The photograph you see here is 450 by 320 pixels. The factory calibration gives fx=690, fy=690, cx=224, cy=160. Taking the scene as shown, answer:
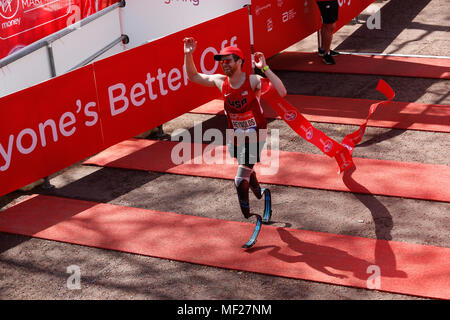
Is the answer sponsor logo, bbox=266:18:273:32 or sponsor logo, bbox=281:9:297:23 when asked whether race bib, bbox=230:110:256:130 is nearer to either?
sponsor logo, bbox=266:18:273:32

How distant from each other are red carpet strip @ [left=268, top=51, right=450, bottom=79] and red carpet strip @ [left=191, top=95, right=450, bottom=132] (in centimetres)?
170

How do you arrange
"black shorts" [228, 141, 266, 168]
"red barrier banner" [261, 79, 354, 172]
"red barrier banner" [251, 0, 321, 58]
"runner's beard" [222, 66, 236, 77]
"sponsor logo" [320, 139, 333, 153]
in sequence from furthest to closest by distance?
"red barrier banner" [251, 0, 321, 58] < "sponsor logo" [320, 139, 333, 153] < "red barrier banner" [261, 79, 354, 172] < "black shorts" [228, 141, 266, 168] < "runner's beard" [222, 66, 236, 77]

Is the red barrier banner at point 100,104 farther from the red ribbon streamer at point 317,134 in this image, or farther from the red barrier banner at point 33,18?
the red barrier banner at point 33,18

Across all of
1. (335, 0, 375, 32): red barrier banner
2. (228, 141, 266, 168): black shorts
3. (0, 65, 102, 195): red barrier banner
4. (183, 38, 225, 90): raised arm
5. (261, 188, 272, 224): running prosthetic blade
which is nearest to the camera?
(228, 141, 266, 168): black shorts

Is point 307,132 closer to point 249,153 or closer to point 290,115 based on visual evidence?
point 290,115

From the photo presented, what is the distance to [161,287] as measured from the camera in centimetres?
714

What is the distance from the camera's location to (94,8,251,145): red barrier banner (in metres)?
10.4

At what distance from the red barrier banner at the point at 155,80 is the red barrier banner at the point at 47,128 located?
30 centimetres

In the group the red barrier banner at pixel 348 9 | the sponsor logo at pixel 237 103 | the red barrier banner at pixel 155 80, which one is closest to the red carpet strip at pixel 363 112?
the red barrier banner at pixel 155 80

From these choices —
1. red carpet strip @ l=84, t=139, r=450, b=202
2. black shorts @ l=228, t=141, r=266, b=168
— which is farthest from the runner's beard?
red carpet strip @ l=84, t=139, r=450, b=202

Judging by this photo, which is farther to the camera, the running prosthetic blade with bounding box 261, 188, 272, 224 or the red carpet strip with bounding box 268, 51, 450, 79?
the red carpet strip with bounding box 268, 51, 450, 79

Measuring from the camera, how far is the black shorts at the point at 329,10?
47.5 ft

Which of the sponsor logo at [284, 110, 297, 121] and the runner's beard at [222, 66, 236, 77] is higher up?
the runner's beard at [222, 66, 236, 77]
